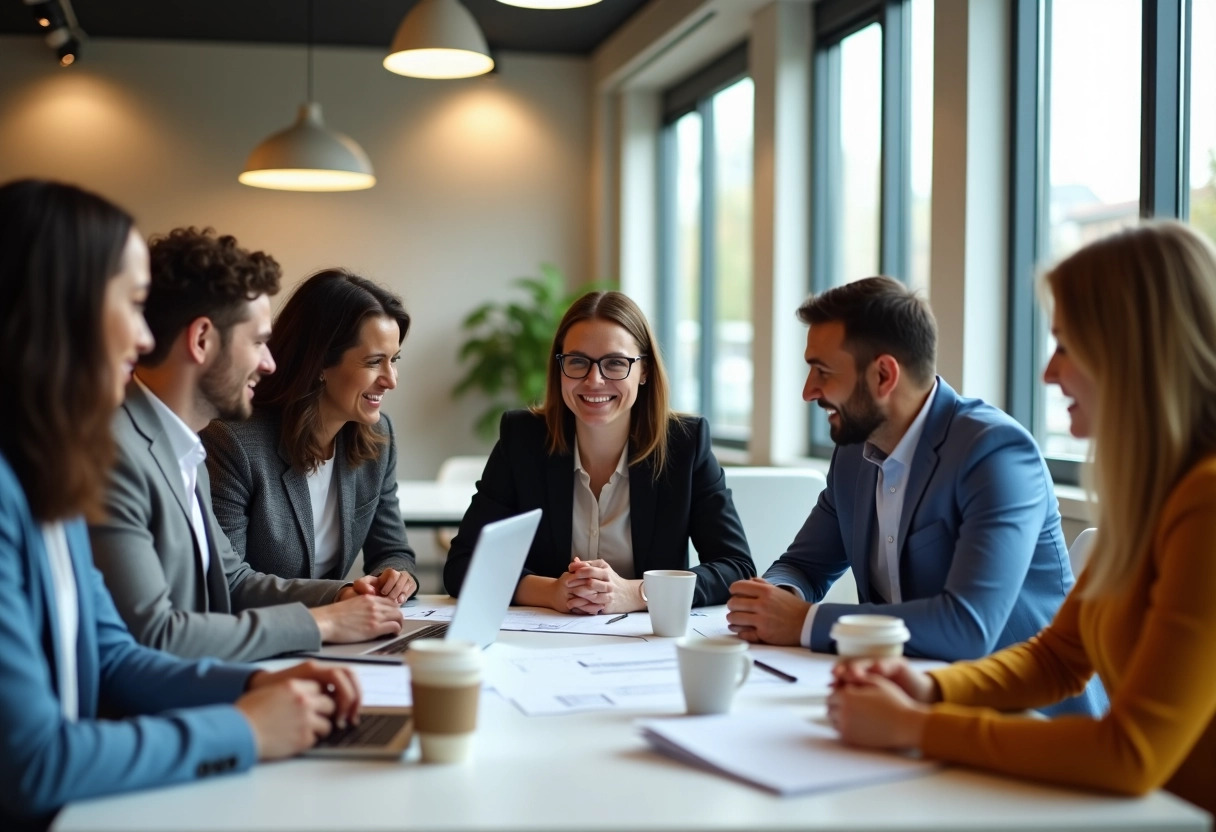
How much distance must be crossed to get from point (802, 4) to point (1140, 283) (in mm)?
4112

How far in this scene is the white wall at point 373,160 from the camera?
23.2 ft

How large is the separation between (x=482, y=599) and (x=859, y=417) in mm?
872

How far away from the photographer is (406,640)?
6.52 feet

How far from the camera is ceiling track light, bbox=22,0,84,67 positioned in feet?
19.7

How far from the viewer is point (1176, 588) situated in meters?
1.30

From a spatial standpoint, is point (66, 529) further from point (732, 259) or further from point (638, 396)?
point (732, 259)

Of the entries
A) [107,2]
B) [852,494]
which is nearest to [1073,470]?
[852,494]

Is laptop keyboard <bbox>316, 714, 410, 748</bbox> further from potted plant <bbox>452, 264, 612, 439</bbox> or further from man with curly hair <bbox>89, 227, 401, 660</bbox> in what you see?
potted plant <bbox>452, 264, 612, 439</bbox>

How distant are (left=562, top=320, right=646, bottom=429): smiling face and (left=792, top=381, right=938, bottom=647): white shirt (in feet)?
2.04

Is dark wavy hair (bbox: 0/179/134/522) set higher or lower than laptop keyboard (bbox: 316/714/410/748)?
higher

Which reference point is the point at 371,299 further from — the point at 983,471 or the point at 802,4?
the point at 802,4

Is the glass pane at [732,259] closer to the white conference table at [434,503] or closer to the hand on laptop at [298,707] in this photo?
the white conference table at [434,503]

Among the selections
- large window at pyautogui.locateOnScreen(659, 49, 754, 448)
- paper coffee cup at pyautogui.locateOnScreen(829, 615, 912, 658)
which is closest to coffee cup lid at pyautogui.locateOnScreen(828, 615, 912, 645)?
paper coffee cup at pyautogui.locateOnScreen(829, 615, 912, 658)

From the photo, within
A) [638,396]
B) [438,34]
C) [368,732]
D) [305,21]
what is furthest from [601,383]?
[305,21]
